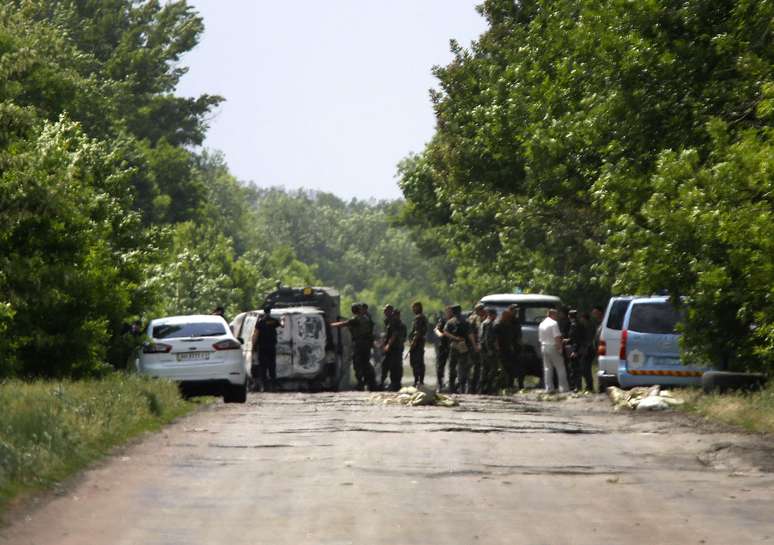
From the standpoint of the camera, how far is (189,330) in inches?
1093

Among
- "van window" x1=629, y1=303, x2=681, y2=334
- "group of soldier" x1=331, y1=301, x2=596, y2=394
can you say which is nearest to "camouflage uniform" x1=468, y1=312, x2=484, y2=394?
"group of soldier" x1=331, y1=301, x2=596, y2=394

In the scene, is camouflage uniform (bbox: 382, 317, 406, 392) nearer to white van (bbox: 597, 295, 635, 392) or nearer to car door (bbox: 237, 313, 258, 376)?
car door (bbox: 237, 313, 258, 376)

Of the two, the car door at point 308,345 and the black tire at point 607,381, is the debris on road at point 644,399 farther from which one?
the car door at point 308,345

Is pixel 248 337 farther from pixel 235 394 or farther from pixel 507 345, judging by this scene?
pixel 235 394

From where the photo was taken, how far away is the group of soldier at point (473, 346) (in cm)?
3083

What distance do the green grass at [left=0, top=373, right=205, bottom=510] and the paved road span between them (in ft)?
1.03

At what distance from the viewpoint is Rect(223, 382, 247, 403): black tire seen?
90.1 ft

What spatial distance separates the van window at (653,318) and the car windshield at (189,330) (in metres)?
6.56

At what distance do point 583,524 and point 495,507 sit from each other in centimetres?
96

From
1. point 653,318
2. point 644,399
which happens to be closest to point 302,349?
point 653,318

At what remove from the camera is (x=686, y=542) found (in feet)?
32.3

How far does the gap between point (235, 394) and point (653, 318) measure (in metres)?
6.75

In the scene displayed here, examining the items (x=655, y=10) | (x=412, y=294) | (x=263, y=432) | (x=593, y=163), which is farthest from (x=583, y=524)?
(x=412, y=294)

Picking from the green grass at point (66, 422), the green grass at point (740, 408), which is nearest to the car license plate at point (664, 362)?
the green grass at point (740, 408)
